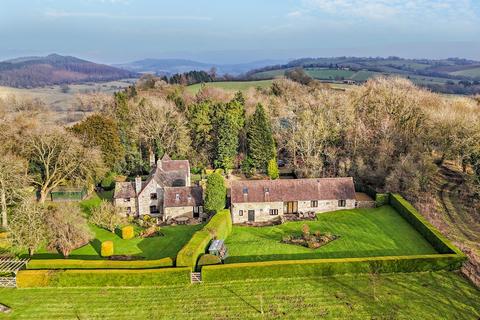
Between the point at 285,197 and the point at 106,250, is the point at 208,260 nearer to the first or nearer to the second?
the point at 106,250

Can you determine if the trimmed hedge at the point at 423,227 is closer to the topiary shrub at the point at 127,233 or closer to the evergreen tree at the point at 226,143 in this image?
the evergreen tree at the point at 226,143

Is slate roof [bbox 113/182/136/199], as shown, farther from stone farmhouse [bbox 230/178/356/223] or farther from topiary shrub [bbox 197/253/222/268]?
topiary shrub [bbox 197/253/222/268]

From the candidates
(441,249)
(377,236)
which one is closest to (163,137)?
(377,236)

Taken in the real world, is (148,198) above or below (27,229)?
below

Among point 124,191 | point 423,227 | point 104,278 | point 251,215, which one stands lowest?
point 251,215

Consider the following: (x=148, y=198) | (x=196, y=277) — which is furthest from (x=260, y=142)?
(x=196, y=277)

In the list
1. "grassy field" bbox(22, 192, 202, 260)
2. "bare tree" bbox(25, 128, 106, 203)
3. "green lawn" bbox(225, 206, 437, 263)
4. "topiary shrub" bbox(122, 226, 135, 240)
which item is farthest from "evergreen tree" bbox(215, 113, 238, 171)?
"topiary shrub" bbox(122, 226, 135, 240)

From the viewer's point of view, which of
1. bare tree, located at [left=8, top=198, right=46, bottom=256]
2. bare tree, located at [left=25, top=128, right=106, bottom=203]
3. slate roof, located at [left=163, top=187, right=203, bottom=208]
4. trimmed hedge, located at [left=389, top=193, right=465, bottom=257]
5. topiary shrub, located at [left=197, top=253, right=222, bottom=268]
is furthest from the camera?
bare tree, located at [left=25, top=128, right=106, bottom=203]
